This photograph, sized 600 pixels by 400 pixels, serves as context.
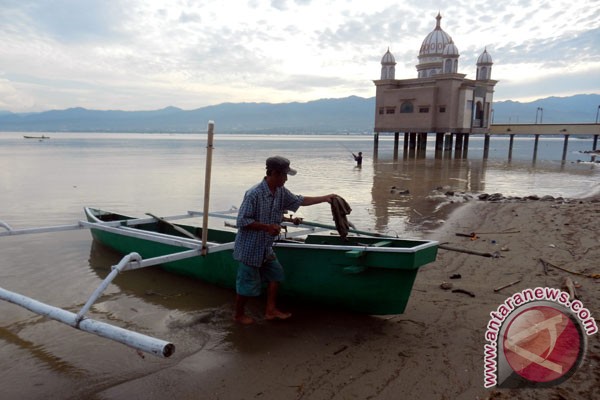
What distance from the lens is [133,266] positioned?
3.96 meters

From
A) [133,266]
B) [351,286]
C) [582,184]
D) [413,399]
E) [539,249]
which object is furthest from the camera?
[582,184]

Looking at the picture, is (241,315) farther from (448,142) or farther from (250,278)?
(448,142)

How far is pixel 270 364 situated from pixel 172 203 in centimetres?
1075

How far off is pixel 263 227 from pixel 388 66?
40936mm

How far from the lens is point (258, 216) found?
4027 mm

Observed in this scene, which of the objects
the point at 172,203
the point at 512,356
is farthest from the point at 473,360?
the point at 172,203

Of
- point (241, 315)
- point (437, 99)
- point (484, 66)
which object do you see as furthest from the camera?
point (484, 66)

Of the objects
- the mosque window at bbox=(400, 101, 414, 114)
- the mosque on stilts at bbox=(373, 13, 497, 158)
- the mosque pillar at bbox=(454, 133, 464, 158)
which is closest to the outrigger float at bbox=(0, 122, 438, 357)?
the mosque on stilts at bbox=(373, 13, 497, 158)

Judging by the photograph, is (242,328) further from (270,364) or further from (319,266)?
(319,266)

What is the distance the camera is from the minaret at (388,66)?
40.9 metres

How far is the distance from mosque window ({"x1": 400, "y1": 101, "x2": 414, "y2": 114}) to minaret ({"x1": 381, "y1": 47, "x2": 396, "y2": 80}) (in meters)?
→ 3.99

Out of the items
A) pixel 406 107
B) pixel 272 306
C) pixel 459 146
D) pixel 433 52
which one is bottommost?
pixel 272 306

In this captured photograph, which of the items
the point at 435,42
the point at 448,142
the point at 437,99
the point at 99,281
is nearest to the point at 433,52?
the point at 435,42

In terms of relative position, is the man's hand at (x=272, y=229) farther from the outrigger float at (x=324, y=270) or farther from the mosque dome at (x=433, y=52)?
the mosque dome at (x=433, y=52)
